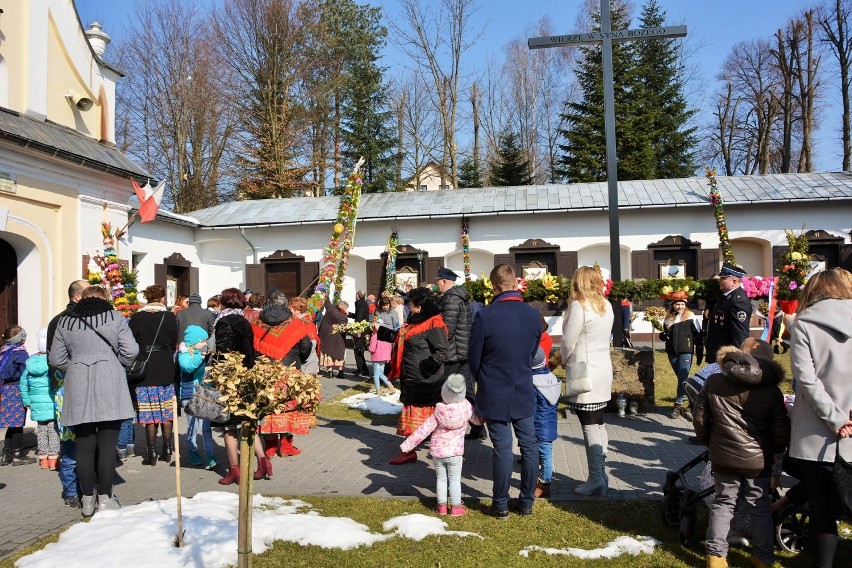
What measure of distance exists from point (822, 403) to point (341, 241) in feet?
52.9

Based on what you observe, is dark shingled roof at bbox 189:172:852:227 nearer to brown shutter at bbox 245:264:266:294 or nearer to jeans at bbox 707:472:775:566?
brown shutter at bbox 245:264:266:294

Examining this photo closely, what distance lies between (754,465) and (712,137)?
3814cm

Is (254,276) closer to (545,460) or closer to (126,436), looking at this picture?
(126,436)

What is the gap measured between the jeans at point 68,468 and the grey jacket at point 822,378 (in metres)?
5.33

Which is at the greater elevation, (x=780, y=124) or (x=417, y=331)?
(x=780, y=124)

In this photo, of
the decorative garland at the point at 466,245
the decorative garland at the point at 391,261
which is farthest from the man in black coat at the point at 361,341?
the decorative garland at the point at 466,245

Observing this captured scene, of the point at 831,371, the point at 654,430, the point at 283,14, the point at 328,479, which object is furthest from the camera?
the point at 283,14

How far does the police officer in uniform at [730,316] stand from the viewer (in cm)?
669

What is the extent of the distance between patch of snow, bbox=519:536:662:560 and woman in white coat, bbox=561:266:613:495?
1.07 m

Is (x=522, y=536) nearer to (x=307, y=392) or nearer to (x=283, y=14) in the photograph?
(x=307, y=392)

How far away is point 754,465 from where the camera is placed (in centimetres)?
382

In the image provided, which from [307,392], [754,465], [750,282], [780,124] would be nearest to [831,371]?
[754,465]

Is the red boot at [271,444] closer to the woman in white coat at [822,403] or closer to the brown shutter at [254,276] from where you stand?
the woman in white coat at [822,403]

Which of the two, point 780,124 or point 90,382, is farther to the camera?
point 780,124
